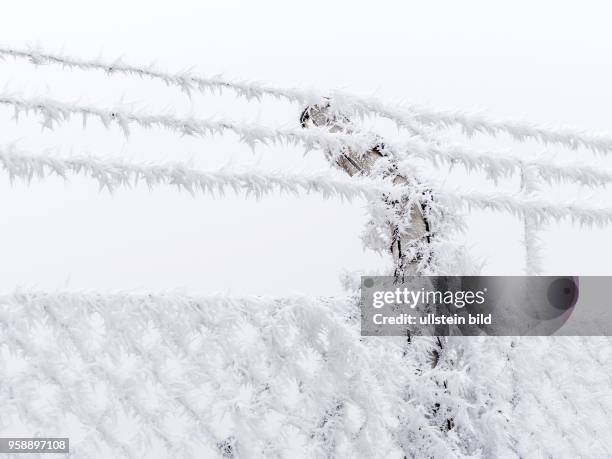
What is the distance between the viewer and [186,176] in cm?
96

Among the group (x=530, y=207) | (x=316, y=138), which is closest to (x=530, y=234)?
(x=530, y=207)

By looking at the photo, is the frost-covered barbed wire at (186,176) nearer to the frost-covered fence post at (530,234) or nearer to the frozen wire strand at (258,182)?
the frozen wire strand at (258,182)

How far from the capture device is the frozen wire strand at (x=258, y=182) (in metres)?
0.91

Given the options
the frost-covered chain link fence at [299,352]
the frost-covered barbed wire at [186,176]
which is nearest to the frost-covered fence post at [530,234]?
the frost-covered chain link fence at [299,352]

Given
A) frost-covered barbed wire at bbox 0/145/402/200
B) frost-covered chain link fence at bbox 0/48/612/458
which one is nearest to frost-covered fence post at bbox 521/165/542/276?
frost-covered chain link fence at bbox 0/48/612/458

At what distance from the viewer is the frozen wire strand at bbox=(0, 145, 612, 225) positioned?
0.91m

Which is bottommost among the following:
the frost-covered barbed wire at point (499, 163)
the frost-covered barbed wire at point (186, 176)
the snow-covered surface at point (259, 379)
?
the snow-covered surface at point (259, 379)

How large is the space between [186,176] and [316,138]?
0.70 feet

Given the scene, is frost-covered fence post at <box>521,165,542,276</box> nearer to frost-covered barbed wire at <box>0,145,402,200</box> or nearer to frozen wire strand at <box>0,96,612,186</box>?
frozen wire strand at <box>0,96,612,186</box>

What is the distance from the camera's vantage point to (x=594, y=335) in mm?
1288

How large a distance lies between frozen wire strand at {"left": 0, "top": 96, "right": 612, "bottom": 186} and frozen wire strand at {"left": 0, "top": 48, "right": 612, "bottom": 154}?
7cm

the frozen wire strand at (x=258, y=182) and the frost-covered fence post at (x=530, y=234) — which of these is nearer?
the frozen wire strand at (x=258, y=182)

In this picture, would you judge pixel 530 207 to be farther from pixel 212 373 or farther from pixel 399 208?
pixel 212 373

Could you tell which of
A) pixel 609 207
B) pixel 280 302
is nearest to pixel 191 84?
pixel 280 302
